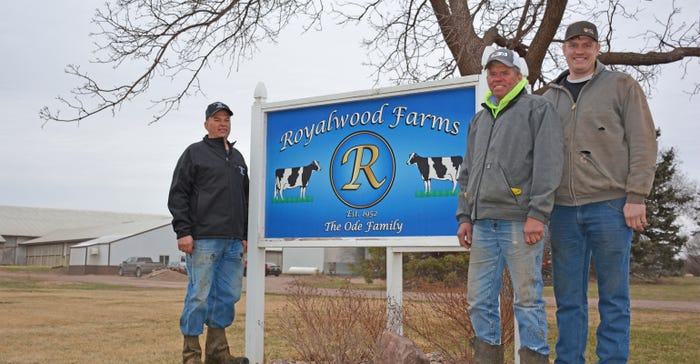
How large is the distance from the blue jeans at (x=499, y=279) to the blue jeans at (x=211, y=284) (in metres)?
2.30

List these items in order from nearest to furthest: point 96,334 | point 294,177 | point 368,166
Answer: point 368,166 < point 294,177 < point 96,334

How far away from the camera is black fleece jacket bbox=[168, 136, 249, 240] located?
5.38m

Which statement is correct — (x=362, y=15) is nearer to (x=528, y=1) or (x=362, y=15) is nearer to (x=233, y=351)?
(x=528, y=1)

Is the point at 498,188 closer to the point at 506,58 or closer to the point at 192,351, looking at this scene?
the point at 506,58

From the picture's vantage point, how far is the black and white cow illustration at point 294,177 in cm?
604

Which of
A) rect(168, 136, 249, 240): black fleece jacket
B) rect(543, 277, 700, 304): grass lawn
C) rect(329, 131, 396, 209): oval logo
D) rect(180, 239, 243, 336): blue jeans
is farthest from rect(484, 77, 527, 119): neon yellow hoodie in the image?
rect(543, 277, 700, 304): grass lawn

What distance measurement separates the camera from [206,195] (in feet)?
17.9

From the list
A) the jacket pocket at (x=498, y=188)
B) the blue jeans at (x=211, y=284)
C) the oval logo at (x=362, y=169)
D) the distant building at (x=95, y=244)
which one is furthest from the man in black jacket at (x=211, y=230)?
the distant building at (x=95, y=244)

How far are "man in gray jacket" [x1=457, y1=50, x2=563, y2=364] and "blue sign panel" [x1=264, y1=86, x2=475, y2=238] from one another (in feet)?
4.23

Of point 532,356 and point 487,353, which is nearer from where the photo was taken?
point 532,356

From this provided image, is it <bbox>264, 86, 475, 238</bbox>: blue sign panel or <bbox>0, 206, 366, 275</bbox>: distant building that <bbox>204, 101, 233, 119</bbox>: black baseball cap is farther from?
<bbox>0, 206, 366, 275</bbox>: distant building

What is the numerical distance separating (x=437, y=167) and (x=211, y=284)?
2083mm

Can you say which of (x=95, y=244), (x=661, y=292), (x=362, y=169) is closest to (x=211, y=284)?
(x=362, y=169)

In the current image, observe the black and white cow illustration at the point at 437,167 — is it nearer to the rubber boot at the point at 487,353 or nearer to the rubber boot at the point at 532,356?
the rubber boot at the point at 487,353
